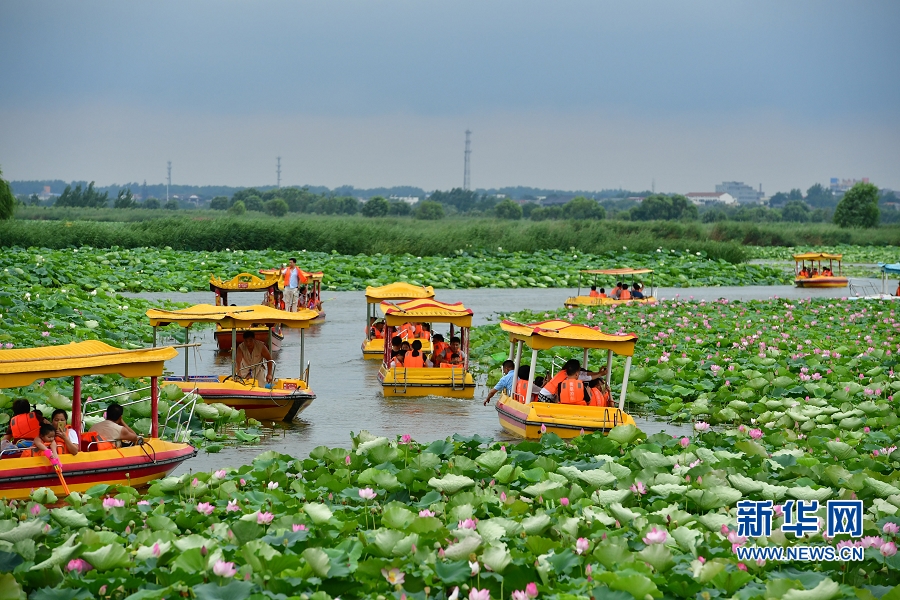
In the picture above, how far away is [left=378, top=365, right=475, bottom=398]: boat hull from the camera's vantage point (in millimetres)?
16750

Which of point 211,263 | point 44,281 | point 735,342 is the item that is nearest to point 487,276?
point 211,263

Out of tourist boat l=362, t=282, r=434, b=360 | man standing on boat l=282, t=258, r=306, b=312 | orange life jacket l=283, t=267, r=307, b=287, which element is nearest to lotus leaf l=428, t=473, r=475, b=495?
tourist boat l=362, t=282, r=434, b=360

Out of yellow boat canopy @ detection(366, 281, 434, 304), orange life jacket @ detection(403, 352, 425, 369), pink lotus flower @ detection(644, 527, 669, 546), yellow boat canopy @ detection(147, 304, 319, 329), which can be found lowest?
orange life jacket @ detection(403, 352, 425, 369)

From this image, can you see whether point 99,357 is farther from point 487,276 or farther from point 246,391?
point 487,276

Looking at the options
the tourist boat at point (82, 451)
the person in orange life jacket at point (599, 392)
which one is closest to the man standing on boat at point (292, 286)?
the person in orange life jacket at point (599, 392)

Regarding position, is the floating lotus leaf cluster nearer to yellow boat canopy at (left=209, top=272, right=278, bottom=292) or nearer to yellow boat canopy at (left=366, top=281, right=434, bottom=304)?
yellow boat canopy at (left=366, top=281, right=434, bottom=304)

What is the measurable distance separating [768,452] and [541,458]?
112 inches

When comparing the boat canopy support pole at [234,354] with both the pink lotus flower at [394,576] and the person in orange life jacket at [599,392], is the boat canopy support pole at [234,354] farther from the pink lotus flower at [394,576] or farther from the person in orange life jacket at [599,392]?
the pink lotus flower at [394,576]

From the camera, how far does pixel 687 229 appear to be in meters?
65.7

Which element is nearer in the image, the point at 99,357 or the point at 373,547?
the point at 373,547

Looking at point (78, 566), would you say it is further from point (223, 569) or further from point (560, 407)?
point (560, 407)

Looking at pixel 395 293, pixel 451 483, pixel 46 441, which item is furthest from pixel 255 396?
pixel 395 293

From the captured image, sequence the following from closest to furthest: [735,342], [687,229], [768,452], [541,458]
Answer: [541,458], [768,452], [735,342], [687,229]

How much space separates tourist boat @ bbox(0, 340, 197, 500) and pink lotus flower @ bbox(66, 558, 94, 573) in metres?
3.02
